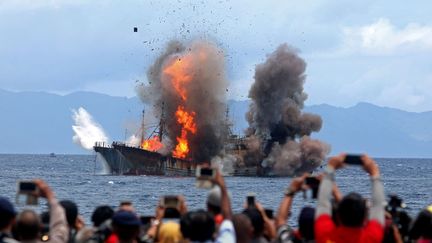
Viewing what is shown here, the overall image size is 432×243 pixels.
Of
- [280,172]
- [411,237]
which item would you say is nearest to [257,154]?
[280,172]

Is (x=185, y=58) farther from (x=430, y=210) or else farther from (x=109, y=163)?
(x=430, y=210)

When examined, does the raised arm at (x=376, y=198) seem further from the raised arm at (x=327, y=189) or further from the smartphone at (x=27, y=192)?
the smartphone at (x=27, y=192)

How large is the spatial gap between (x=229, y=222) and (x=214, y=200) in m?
0.67

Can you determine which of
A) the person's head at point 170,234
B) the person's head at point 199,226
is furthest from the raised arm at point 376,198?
the person's head at point 170,234

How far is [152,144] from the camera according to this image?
134 meters

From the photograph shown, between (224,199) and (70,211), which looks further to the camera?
(70,211)

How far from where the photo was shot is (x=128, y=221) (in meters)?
10.5

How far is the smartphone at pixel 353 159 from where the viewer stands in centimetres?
1062

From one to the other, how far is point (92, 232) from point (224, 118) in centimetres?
11467

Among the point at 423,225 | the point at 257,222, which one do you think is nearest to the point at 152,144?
the point at 257,222

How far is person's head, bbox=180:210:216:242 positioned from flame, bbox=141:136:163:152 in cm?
11897

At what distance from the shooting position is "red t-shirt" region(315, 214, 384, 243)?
33.5 ft

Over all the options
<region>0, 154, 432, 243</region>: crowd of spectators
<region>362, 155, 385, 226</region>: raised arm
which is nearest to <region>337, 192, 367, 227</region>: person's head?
<region>0, 154, 432, 243</region>: crowd of spectators

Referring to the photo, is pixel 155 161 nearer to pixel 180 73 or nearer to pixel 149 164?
pixel 149 164
